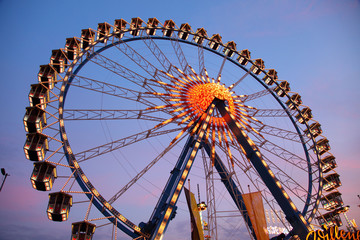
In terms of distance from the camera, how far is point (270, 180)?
14.5 m

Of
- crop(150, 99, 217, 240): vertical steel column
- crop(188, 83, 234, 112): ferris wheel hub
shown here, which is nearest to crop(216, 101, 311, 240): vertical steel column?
crop(188, 83, 234, 112): ferris wheel hub

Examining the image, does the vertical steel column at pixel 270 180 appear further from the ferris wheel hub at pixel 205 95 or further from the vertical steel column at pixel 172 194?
the vertical steel column at pixel 172 194

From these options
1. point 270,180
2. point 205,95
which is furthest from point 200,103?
point 270,180

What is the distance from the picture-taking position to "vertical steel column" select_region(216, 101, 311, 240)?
1331cm

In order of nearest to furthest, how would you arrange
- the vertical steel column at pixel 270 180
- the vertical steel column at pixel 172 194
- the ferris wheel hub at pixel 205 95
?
the vertical steel column at pixel 172 194 → the vertical steel column at pixel 270 180 → the ferris wheel hub at pixel 205 95

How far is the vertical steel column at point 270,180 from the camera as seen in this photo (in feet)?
43.7

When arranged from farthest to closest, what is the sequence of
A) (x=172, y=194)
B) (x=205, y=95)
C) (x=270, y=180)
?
(x=205, y=95) < (x=270, y=180) < (x=172, y=194)

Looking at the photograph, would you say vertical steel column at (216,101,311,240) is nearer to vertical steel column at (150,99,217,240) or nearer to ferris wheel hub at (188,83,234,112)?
ferris wheel hub at (188,83,234,112)

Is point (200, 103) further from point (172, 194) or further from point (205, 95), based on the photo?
point (172, 194)

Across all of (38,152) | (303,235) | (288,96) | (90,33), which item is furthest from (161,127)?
(288,96)

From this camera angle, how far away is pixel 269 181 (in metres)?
14.6

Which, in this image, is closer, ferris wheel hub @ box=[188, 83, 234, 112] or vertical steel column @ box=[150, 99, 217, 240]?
vertical steel column @ box=[150, 99, 217, 240]

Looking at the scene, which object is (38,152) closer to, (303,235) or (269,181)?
(269,181)

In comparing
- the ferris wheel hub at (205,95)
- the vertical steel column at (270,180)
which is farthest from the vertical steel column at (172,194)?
the vertical steel column at (270,180)
